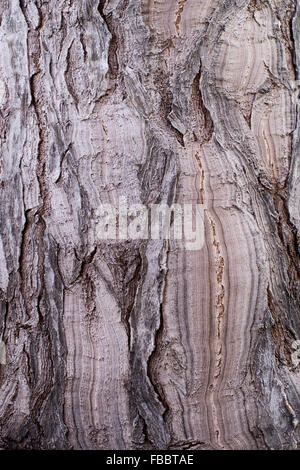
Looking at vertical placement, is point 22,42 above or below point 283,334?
above

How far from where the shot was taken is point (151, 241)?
95 centimetres

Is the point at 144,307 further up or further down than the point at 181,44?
further down

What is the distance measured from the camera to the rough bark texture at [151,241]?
95 cm

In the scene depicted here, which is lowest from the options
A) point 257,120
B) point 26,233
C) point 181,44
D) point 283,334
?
point 283,334

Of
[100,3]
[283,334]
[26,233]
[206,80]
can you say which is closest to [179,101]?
[206,80]

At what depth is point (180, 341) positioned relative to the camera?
0.95m

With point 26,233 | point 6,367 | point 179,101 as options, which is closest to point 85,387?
point 6,367

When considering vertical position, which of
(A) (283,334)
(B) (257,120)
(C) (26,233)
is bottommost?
(A) (283,334)

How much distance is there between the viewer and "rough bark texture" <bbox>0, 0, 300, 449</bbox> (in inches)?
37.4

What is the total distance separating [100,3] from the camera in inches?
38.1

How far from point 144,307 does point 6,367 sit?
1.09 feet

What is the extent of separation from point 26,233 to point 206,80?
48 centimetres

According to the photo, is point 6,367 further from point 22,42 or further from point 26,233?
point 22,42

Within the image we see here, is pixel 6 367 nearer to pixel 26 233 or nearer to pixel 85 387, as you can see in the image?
pixel 85 387
